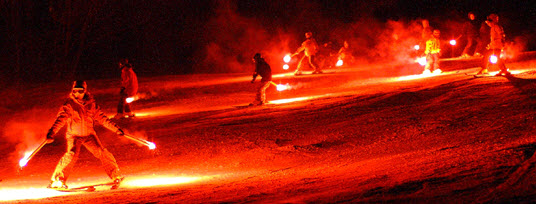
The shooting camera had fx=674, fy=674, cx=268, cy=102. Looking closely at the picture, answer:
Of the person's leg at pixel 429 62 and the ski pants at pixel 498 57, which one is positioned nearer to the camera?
the ski pants at pixel 498 57

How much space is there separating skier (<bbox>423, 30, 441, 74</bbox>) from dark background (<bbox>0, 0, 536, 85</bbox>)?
16954 millimetres

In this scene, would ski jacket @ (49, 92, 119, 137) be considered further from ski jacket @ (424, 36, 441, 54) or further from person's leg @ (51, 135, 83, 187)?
ski jacket @ (424, 36, 441, 54)

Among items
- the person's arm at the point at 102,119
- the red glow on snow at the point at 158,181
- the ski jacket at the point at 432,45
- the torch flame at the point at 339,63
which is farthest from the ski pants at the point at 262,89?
the torch flame at the point at 339,63

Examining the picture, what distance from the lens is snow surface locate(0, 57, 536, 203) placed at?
24.8 ft

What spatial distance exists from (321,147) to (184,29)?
3360 cm

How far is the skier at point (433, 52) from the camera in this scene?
771 inches

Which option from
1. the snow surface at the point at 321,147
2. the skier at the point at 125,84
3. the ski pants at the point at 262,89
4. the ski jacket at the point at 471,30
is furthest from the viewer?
the ski jacket at the point at 471,30

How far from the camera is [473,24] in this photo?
2781cm

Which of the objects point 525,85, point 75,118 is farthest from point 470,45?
point 75,118

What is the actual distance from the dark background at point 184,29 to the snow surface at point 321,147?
1862 cm

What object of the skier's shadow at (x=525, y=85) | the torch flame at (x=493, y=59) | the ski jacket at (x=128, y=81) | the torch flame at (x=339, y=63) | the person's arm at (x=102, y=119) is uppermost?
the torch flame at (x=339, y=63)

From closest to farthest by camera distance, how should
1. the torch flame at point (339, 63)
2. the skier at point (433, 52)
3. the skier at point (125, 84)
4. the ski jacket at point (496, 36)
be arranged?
the ski jacket at point (496, 36)
the skier at point (125, 84)
the skier at point (433, 52)
the torch flame at point (339, 63)

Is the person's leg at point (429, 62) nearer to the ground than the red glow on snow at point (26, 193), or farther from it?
farther from it

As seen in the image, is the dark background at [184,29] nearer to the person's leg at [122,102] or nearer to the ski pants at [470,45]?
the ski pants at [470,45]
